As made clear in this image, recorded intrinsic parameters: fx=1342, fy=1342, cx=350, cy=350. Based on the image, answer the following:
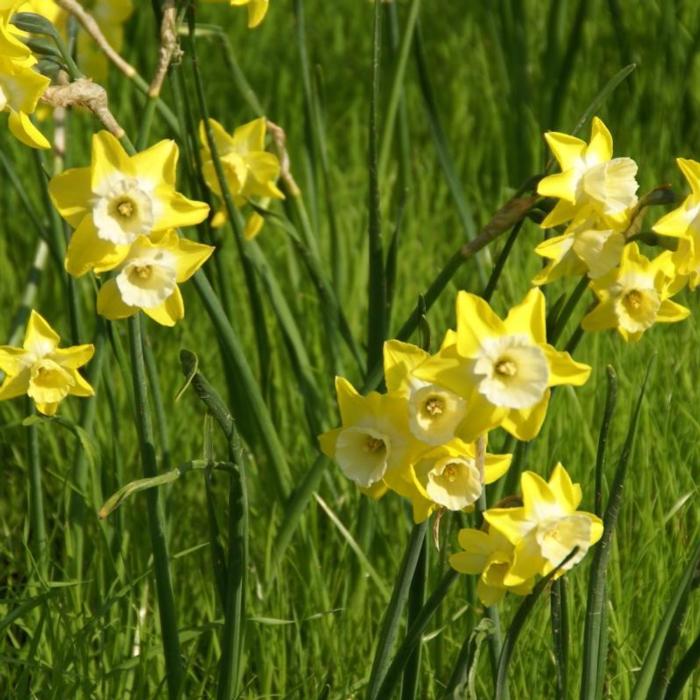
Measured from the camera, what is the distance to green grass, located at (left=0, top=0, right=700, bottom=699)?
1495 millimetres

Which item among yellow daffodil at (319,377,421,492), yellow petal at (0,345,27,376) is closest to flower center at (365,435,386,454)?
yellow daffodil at (319,377,421,492)

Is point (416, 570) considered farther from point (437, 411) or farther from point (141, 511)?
point (141, 511)

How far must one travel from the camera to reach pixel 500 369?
908mm

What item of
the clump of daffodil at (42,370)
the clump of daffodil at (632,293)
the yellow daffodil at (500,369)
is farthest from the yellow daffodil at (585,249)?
the clump of daffodil at (42,370)

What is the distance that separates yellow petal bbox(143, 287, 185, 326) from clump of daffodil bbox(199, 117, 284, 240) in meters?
0.57

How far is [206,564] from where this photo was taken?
69.3 inches

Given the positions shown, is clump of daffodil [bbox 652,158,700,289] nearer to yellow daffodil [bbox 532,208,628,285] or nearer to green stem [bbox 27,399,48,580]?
yellow daffodil [bbox 532,208,628,285]

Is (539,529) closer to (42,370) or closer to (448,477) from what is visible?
(448,477)

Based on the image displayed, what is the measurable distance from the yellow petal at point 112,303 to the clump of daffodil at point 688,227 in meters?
0.42

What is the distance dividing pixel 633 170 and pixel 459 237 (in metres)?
1.45

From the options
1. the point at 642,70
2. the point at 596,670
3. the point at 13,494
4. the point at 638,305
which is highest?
the point at 638,305

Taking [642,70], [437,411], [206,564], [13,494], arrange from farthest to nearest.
→ [642,70]
[13,494]
[206,564]
[437,411]

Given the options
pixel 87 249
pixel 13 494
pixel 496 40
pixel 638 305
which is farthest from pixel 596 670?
pixel 496 40

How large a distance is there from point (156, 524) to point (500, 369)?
442 millimetres
